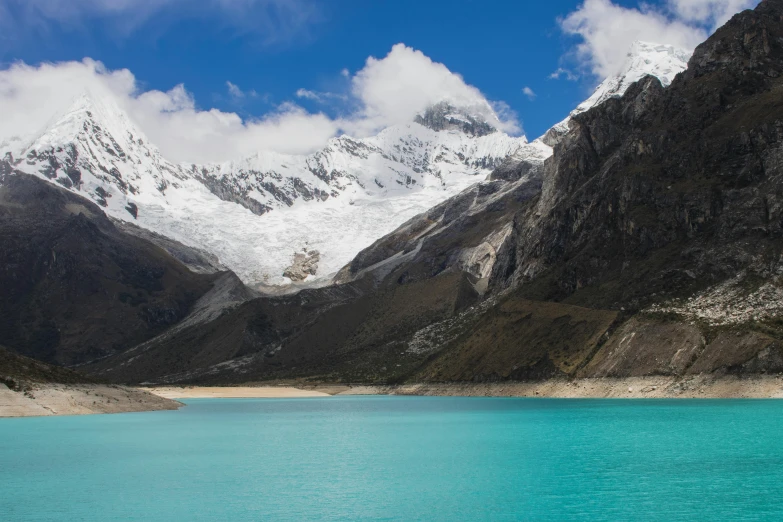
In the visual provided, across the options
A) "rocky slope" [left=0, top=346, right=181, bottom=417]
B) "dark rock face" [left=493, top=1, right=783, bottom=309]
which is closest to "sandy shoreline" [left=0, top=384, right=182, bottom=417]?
"rocky slope" [left=0, top=346, right=181, bottom=417]

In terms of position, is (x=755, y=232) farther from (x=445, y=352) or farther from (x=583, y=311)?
(x=445, y=352)

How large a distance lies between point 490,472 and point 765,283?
87.1 meters

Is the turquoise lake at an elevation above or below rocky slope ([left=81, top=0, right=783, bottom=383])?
below

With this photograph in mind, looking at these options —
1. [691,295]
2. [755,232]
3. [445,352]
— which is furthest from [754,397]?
[445,352]

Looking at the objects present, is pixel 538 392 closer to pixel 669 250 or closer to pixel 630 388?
pixel 630 388

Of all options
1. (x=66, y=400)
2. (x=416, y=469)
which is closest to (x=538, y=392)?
(x=66, y=400)

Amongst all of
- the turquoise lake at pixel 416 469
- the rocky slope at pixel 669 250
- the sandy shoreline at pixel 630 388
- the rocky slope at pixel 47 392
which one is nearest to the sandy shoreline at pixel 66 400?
the rocky slope at pixel 47 392

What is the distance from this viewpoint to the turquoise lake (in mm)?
43594

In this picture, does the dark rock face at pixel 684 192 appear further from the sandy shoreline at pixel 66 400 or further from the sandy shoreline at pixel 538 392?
the sandy shoreline at pixel 66 400

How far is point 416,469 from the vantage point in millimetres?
58000

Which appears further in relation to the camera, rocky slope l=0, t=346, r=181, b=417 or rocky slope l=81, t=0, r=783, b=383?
rocky slope l=81, t=0, r=783, b=383

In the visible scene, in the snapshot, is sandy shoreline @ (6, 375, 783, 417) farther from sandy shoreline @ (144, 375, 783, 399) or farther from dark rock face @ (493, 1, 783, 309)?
dark rock face @ (493, 1, 783, 309)

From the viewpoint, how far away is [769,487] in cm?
4641

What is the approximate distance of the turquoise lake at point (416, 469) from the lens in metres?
43.6
